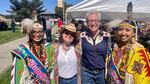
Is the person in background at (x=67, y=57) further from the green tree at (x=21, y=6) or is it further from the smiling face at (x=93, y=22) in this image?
the green tree at (x=21, y=6)

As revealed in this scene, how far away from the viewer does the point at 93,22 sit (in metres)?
5.69

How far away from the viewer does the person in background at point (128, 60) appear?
489cm

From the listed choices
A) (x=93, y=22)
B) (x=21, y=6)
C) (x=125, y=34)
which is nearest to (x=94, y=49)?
(x=93, y=22)

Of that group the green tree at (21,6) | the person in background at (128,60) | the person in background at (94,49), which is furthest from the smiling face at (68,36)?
the green tree at (21,6)

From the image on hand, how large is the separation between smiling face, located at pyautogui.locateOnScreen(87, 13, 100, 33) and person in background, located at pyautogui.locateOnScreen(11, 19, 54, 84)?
A: 0.76 metres

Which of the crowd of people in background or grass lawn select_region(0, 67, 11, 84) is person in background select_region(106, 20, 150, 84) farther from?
grass lawn select_region(0, 67, 11, 84)

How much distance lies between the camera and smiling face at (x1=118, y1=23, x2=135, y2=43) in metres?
5.03

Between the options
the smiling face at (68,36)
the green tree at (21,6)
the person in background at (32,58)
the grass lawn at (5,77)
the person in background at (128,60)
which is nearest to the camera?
the person in background at (128,60)

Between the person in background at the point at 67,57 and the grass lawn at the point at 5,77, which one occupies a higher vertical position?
the person in background at the point at 67,57

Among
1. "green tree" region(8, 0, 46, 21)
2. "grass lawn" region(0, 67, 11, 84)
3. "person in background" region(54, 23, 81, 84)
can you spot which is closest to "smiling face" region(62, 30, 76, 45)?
"person in background" region(54, 23, 81, 84)

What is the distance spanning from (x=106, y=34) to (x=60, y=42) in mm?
724

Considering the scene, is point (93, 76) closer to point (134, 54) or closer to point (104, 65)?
point (104, 65)

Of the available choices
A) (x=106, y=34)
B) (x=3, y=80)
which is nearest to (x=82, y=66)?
(x=106, y=34)

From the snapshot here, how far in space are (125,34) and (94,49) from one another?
80 centimetres
